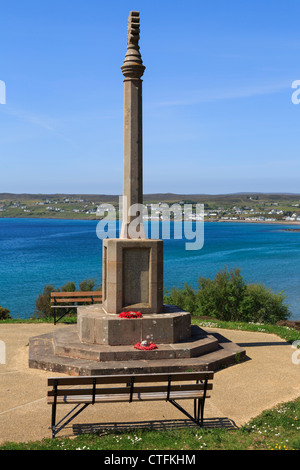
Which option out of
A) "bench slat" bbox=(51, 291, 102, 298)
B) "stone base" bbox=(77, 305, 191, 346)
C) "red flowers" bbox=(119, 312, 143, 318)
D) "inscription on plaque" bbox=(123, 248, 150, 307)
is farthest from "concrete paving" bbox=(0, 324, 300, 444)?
"bench slat" bbox=(51, 291, 102, 298)

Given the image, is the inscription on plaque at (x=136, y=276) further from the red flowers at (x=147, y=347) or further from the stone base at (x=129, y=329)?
the red flowers at (x=147, y=347)

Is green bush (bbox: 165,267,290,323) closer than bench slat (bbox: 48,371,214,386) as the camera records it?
No

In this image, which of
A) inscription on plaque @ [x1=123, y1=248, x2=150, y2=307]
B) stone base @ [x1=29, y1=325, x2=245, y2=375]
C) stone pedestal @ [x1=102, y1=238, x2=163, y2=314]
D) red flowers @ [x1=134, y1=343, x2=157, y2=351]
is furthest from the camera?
inscription on plaque @ [x1=123, y1=248, x2=150, y2=307]

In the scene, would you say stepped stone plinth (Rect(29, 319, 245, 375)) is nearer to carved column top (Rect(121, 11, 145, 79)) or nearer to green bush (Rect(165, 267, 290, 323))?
carved column top (Rect(121, 11, 145, 79))

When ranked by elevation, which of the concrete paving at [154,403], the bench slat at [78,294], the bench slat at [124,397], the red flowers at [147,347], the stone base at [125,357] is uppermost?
the bench slat at [78,294]

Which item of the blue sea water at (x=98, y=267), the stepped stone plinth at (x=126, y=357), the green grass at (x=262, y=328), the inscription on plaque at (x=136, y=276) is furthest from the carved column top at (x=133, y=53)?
the blue sea water at (x=98, y=267)

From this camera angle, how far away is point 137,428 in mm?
6598

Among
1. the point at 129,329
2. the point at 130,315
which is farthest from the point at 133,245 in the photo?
the point at 129,329

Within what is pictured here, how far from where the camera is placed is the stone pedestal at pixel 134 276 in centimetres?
1083

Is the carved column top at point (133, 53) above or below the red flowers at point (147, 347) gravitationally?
above

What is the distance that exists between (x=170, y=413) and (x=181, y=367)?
2076 mm

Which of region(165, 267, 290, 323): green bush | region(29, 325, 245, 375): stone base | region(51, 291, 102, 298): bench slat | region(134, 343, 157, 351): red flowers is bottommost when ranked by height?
region(165, 267, 290, 323): green bush

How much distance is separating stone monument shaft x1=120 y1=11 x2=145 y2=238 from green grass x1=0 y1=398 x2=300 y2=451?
18.6 ft

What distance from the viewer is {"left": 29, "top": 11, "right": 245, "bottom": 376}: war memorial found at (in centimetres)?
965
